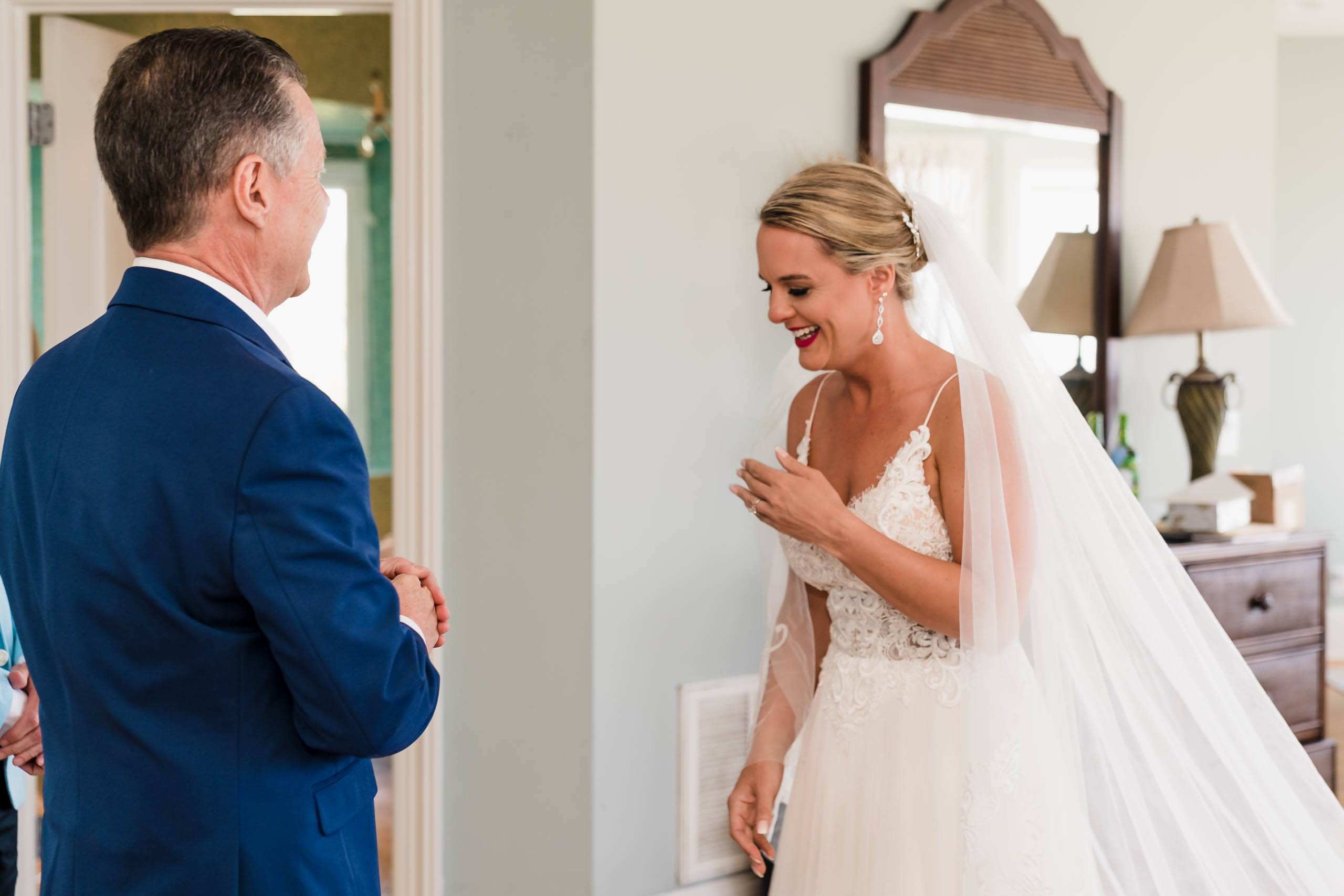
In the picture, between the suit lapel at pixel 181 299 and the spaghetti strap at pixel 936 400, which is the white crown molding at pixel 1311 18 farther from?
the suit lapel at pixel 181 299

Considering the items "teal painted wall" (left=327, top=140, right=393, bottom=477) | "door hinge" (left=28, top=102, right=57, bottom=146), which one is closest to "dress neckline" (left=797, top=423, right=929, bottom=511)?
"door hinge" (left=28, top=102, right=57, bottom=146)

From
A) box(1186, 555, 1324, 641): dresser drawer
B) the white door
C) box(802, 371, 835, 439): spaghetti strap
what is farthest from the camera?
box(1186, 555, 1324, 641): dresser drawer

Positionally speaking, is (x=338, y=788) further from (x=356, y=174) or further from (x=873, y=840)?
(x=356, y=174)

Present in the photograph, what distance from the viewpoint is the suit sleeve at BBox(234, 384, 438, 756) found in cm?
102

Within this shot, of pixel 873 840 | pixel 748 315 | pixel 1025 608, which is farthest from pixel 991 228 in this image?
pixel 873 840

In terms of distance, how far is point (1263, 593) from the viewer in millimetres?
3258

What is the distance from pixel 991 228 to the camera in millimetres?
3189

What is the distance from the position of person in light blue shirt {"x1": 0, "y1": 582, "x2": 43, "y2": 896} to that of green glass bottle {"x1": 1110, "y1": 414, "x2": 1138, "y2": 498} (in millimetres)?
2773

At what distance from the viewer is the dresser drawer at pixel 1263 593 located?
10.3 feet

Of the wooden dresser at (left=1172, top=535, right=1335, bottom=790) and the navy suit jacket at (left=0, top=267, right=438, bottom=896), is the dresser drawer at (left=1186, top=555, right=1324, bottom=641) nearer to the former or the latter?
the wooden dresser at (left=1172, top=535, right=1335, bottom=790)

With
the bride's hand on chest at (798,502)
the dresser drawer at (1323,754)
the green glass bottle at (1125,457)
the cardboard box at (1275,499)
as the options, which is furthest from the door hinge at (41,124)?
the dresser drawer at (1323,754)

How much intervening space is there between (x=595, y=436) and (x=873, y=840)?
106 centimetres

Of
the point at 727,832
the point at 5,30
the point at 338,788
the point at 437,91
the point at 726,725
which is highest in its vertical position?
the point at 5,30

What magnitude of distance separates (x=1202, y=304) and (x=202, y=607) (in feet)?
10.1
